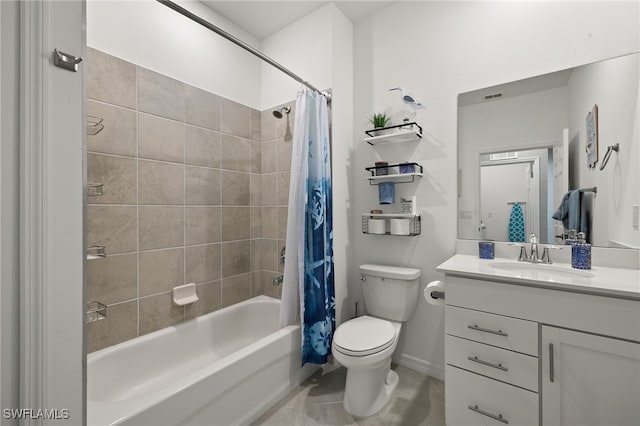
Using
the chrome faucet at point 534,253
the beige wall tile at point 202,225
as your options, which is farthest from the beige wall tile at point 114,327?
the chrome faucet at point 534,253

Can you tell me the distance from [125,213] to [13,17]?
129 centimetres

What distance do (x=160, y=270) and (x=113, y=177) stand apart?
0.64 metres

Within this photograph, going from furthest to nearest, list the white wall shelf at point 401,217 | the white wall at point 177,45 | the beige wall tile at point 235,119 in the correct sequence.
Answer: the beige wall tile at point 235,119
the white wall shelf at point 401,217
the white wall at point 177,45

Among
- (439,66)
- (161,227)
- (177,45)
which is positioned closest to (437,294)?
(439,66)

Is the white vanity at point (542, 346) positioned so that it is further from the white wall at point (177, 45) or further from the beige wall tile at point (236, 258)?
the white wall at point (177, 45)

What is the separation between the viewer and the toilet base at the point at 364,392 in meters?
1.64

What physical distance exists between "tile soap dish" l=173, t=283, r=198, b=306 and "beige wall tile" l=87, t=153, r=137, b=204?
0.65 m

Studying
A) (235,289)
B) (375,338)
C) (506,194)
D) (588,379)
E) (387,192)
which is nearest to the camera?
(588,379)

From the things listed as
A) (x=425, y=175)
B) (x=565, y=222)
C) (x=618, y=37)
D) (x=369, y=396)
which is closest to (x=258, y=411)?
(x=369, y=396)

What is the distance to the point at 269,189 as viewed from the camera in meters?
2.53

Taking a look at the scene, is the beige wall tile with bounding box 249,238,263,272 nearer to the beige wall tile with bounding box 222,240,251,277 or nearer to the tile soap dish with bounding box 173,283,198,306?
the beige wall tile with bounding box 222,240,251,277

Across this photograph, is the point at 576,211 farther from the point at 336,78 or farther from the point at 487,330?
the point at 336,78

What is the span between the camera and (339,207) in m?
2.24

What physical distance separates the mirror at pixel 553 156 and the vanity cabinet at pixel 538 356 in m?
0.60
